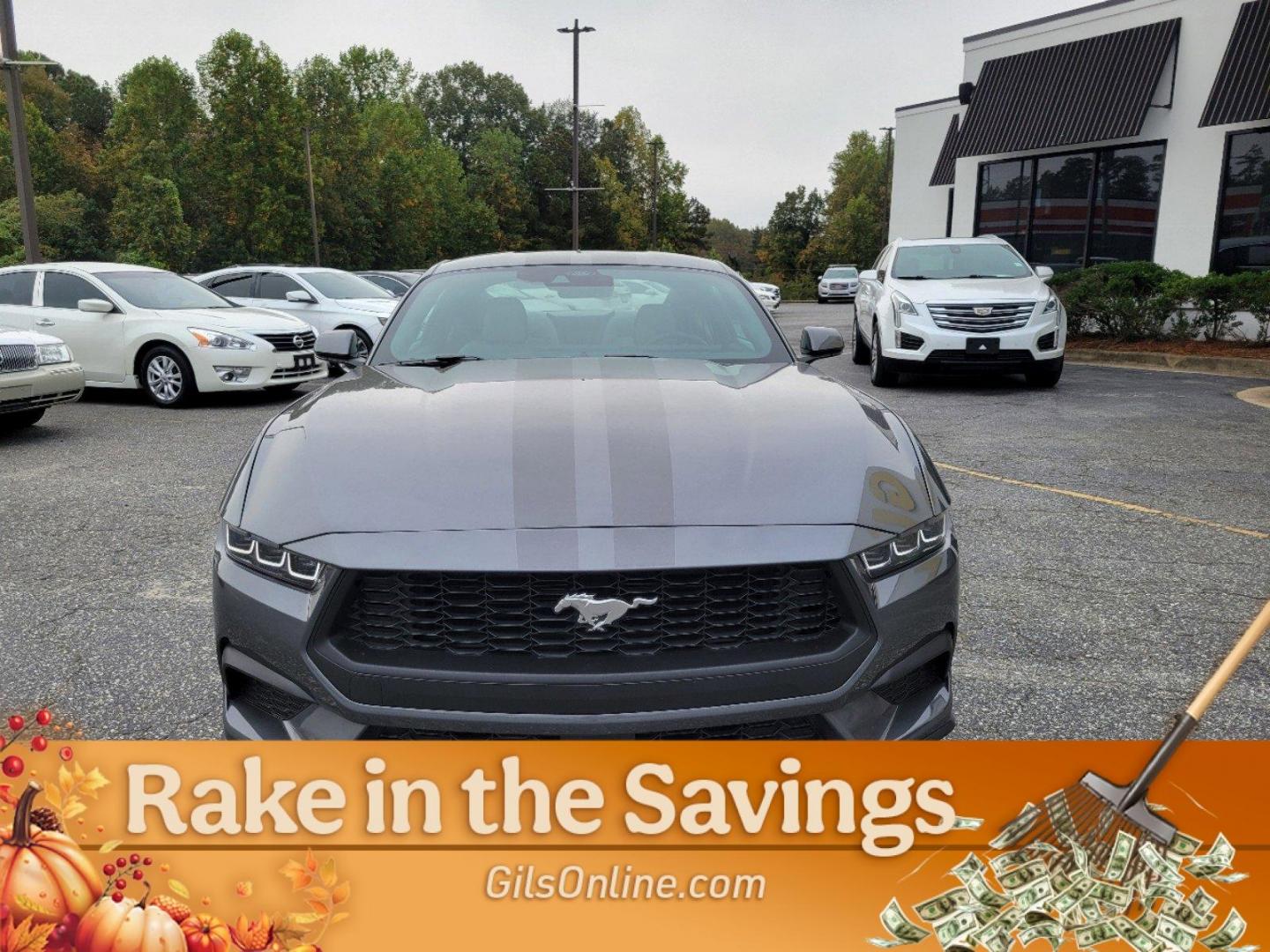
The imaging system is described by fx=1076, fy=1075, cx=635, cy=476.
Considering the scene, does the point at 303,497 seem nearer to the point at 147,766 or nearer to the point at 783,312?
the point at 147,766

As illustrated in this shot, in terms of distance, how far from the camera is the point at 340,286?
15.1 meters

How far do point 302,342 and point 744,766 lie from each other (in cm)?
1047

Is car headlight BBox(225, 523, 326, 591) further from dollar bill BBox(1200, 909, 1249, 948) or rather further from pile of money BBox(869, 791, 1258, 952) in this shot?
dollar bill BBox(1200, 909, 1249, 948)

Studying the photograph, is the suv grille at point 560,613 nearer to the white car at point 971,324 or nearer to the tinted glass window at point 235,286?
the white car at point 971,324

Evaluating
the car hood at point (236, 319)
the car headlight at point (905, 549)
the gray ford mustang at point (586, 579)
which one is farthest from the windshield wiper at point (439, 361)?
the car hood at point (236, 319)

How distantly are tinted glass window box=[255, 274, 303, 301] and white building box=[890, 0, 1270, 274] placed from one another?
13386 mm

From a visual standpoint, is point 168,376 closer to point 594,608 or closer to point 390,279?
point 594,608

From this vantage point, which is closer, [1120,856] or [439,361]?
[1120,856]

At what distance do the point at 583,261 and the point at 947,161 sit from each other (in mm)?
23812

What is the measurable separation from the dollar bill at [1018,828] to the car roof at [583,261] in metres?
2.70

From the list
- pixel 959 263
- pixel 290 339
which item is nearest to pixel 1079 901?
pixel 290 339

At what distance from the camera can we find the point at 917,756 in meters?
2.00

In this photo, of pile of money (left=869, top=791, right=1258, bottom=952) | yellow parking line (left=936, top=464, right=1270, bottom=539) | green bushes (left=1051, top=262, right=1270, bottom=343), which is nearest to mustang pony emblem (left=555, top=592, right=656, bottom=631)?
pile of money (left=869, top=791, right=1258, bottom=952)

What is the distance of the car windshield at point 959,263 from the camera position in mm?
12344
